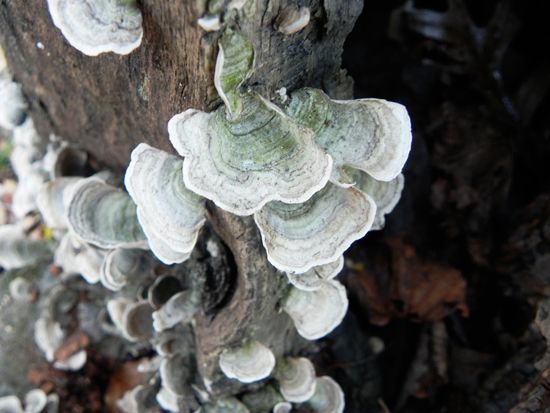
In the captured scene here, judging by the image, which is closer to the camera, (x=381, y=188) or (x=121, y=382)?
(x=381, y=188)

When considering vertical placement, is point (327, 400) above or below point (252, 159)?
below

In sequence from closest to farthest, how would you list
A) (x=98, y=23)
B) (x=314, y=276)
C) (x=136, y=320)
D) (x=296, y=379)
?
1. (x=98, y=23)
2. (x=314, y=276)
3. (x=296, y=379)
4. (x=136, y=320)

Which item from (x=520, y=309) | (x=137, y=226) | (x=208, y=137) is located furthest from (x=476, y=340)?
(x=208, y=137)

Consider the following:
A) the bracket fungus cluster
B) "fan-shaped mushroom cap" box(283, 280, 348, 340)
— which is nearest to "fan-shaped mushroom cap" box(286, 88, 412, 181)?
the bracket fungus cluster

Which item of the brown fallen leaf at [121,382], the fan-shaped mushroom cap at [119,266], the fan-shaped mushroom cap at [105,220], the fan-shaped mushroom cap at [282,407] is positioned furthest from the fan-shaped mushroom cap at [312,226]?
the brown fallen leaf at [121,382]

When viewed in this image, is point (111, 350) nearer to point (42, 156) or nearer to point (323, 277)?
point (42, 156)

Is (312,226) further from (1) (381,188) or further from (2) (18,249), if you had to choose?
(2) (18,249)

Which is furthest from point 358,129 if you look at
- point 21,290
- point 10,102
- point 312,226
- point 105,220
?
point 21,290
